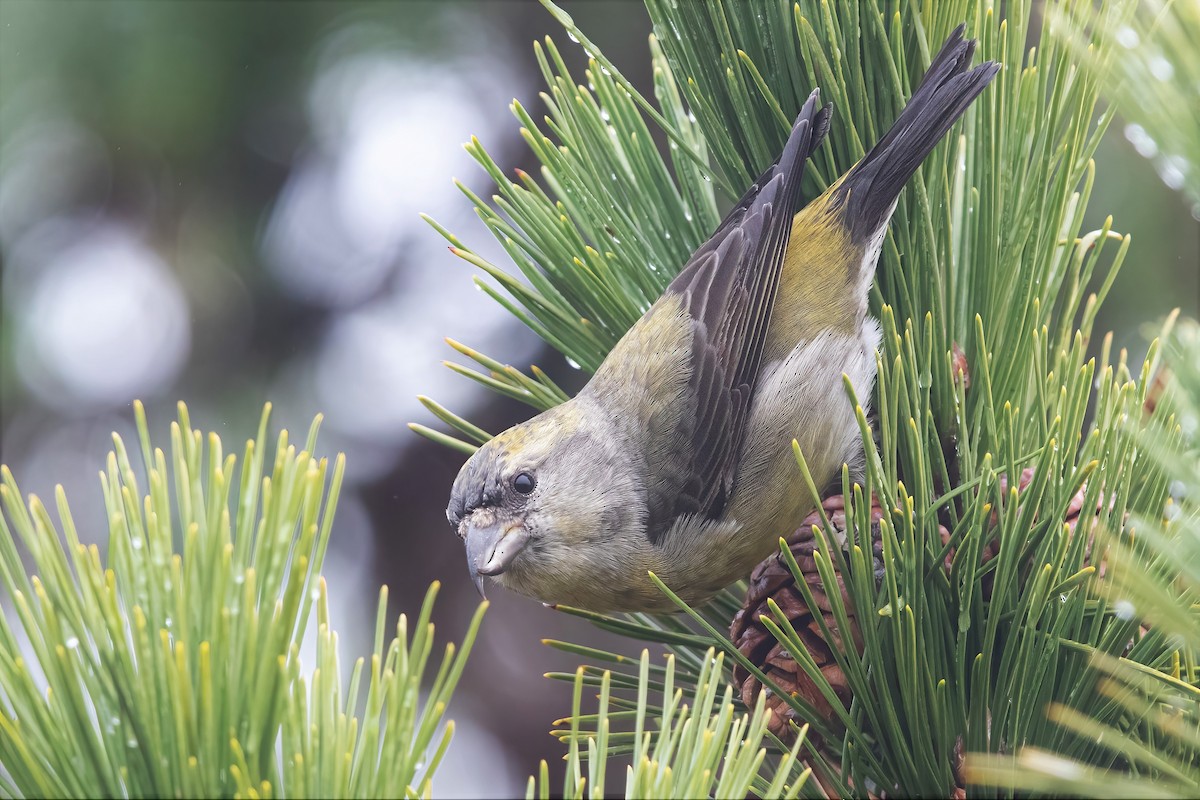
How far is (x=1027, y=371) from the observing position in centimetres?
155

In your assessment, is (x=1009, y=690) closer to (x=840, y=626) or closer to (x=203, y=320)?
(x=840, y=626)

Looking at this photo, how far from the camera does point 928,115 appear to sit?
1521 mm

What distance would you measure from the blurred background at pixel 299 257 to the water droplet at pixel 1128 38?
256 centimetres

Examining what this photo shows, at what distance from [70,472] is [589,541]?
196cm

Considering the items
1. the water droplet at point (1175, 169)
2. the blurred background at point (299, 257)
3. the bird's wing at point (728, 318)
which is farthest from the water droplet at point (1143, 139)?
the blurred background at point (299, 257)

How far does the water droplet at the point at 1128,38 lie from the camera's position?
762 mm

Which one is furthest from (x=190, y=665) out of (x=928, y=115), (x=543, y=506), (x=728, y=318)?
(x=728, y=318)

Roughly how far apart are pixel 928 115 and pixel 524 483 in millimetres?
1056

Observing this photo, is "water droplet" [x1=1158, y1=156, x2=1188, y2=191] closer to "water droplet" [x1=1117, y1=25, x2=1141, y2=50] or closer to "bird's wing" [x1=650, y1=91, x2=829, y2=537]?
"water droplet" [x1=1117, y1=25, x2=1141, y2=50]

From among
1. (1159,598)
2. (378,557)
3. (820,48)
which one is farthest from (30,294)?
(1159,598)

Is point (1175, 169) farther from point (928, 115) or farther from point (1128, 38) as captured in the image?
point (928, 115)

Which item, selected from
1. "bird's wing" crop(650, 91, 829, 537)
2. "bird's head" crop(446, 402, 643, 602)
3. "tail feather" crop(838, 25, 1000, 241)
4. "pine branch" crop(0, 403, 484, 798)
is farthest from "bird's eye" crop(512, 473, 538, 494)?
"pine branch" crop(0, 403, 484, 798)

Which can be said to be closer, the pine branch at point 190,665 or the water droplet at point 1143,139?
the water droplet at point 1143,139

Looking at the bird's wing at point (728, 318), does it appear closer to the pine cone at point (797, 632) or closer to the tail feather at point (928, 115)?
the tail feather at point (928, 115)
